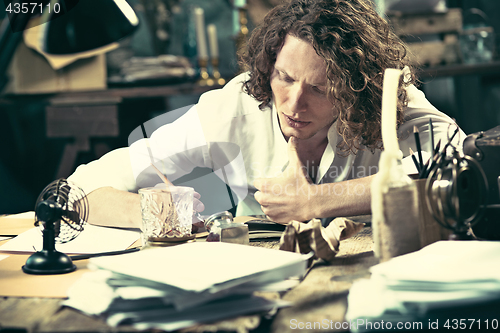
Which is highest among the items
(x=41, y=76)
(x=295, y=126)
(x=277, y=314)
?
(x=41, y=76)

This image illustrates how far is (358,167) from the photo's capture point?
4.95 feet

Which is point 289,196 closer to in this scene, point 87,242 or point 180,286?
point 87,242

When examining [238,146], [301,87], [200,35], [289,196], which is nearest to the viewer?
[289,196]

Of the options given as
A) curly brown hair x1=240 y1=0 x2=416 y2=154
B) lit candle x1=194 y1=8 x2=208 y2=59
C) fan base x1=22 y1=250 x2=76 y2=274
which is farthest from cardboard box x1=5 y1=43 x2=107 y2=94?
fan base x1=22 y1=250 x2=76 y2=274

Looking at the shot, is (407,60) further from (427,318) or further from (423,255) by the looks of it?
(427,318)

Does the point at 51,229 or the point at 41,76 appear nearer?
the point at 51,229

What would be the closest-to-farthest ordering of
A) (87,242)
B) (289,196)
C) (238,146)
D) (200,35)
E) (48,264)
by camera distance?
(48,264), (87,242), (289,196), (238,146), (200,35)

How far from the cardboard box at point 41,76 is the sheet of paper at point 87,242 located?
1983mm

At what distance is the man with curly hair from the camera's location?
1.10m

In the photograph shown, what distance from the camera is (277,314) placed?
0.52 meters

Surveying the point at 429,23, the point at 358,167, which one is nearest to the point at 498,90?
the point at 429,23

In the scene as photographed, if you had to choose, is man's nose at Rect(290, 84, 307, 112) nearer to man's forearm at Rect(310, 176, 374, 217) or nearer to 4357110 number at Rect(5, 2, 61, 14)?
man's forearm at Rect(310, 176, 374, 217)

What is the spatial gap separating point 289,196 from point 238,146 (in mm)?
528

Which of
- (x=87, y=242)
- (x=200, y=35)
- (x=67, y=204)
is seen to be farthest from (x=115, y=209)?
(x=200, y=35)
